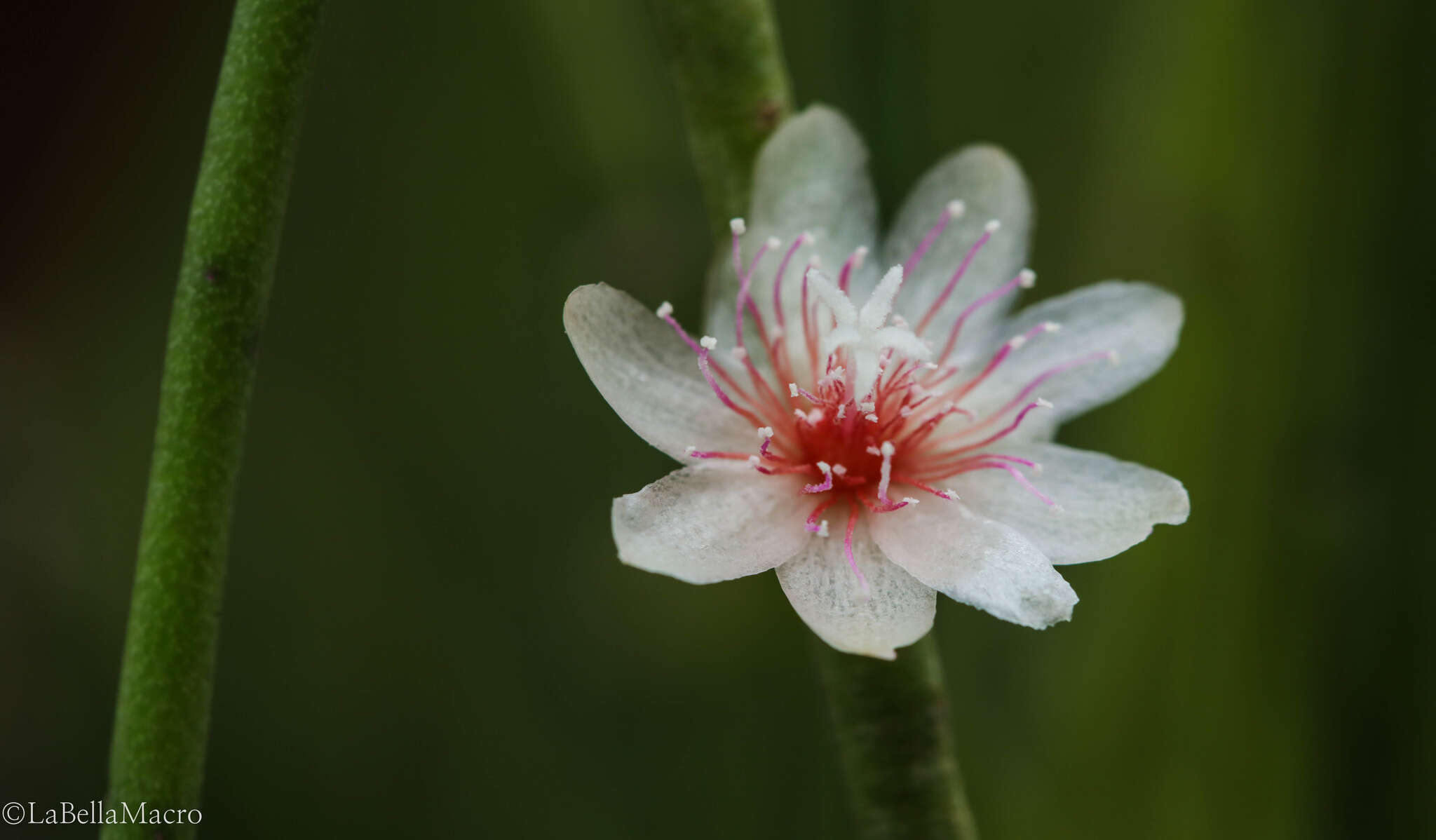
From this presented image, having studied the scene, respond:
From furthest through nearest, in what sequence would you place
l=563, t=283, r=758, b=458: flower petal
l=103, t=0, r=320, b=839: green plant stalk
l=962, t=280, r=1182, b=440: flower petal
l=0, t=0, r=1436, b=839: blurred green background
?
l=0, t=0, r=1436, b=839: blurred green background < l=962, t=280, r=1182, b=440: flower petal < l=563, t=283, r=758, b=458: flower petal < l=103, t=0, r=320, b=839: green plant stalk

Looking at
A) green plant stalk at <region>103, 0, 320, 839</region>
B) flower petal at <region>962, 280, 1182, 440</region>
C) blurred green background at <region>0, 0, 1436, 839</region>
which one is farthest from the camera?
blurred green background at <region>0, 0, 1436, 839</region>

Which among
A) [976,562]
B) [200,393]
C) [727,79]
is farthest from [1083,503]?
[200,393]

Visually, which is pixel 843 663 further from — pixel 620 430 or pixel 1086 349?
pixel 620 430

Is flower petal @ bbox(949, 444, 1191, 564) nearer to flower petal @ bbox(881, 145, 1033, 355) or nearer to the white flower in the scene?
the white flower

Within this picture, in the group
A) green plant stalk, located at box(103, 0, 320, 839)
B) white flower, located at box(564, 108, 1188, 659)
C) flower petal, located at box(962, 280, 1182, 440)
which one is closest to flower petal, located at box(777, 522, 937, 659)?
white flower, located at box(564, 108, 1188, 659)

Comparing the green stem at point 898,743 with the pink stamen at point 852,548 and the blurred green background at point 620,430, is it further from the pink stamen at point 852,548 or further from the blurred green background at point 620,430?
the blurred green background at point 620,430

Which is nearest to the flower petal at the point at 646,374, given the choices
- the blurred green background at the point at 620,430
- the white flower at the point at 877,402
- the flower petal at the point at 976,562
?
the white flower at the point at 877,402
